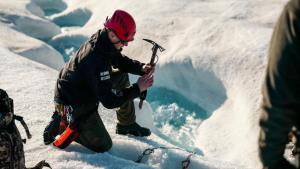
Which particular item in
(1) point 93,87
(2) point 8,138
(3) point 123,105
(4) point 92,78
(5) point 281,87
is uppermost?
(5) point 281,87

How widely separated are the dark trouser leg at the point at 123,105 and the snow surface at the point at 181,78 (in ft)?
0.76

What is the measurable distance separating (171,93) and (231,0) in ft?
13.1

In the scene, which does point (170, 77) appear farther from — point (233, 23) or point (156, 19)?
point (156, 19)

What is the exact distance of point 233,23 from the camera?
11.0 m

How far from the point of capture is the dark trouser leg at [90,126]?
5027 millimetres

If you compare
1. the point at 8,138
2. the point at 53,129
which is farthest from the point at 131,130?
the point at 8,138

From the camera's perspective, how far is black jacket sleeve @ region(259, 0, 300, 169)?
206cm

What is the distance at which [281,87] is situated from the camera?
2127mm

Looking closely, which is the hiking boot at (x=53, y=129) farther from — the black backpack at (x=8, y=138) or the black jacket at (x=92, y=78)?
the black backpack at (x=8, y=138)

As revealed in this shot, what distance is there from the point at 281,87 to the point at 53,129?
3.67 meters

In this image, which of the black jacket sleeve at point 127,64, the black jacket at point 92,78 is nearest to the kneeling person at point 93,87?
the black jacket at point 92,78

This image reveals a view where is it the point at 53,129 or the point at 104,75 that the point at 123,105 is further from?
the point at 104,75

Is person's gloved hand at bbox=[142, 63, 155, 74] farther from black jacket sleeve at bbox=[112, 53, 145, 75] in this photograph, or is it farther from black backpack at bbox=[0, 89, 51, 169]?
black backpack at bbox=[0, 89, 51, 169]

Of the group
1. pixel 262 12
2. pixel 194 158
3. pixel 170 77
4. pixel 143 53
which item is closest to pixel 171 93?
pixel 170 77
